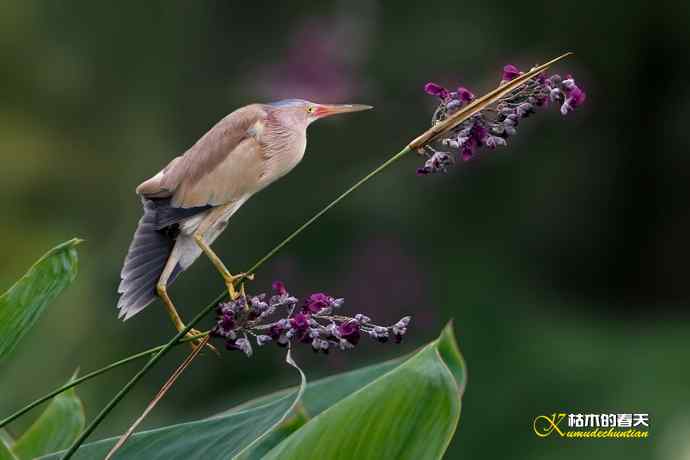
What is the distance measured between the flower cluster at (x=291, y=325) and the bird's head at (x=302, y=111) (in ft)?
0.43

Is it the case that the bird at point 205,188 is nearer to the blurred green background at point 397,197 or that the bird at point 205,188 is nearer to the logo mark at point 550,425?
the logo mark at point 550,425

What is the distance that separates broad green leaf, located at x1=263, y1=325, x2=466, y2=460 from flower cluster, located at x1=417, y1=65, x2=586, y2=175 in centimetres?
13

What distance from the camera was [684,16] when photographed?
12.7ft

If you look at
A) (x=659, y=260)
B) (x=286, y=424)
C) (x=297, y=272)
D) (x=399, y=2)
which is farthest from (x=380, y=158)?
(x=286, y=424)

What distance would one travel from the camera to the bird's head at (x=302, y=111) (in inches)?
30.1

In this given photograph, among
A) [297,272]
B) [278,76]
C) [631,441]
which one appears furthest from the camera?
[631,441]

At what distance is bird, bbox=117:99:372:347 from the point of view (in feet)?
2.43

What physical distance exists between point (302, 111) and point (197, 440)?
10.1 inches

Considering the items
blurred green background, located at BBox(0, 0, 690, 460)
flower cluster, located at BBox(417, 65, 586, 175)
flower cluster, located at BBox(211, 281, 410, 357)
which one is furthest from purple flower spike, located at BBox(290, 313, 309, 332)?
blurred green background, located at BBox(0, 0, 690, 460)

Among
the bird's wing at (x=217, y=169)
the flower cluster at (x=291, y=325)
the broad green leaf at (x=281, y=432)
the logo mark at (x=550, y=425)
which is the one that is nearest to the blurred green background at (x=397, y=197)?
the logo mark at (x=550, y=425)

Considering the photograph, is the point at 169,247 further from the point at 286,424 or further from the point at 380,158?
the point at 380,158

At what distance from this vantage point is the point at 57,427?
3.42ft

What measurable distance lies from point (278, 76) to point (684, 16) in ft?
5.81

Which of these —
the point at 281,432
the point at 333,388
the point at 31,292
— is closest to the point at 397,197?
the point at 333,388
